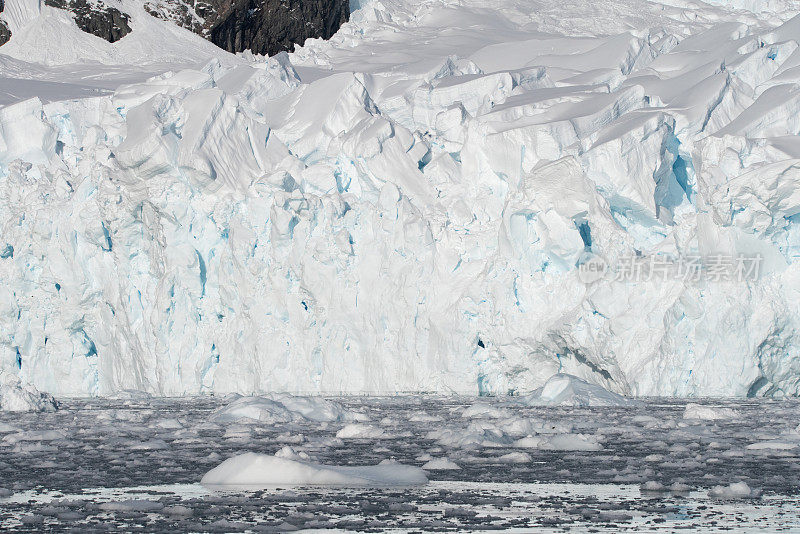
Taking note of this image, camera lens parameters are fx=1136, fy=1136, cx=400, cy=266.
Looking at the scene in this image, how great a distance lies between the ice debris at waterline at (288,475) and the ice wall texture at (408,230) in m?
10.00

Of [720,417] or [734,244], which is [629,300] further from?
[720,417]

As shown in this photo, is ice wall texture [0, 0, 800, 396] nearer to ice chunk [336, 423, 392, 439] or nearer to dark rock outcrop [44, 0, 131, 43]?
ice chunk [336, 423, 392, 439]

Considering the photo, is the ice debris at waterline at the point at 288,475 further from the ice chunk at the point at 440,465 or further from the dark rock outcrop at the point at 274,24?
the dark rock outcrop at the point at 274,24

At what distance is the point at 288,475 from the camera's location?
25.7ft

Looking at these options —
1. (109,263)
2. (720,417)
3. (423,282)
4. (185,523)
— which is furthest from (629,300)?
(185,523)

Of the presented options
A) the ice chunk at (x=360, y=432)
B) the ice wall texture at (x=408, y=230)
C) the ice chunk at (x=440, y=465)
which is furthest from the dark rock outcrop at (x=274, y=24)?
the ice chunk at (x=440, y=465)

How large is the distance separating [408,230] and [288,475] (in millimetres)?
11772

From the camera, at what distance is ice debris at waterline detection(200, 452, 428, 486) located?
304 inches

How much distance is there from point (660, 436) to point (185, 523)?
5.81 meters

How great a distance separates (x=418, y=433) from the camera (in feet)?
37.2

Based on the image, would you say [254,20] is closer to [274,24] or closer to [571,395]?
[274,24]

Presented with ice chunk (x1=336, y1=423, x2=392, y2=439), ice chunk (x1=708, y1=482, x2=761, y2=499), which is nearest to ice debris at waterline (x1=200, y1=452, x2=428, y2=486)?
ice chunk (x1=708, y1=482, x2=761, y2=499)

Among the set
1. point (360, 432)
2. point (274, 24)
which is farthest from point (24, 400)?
point (274, 24)

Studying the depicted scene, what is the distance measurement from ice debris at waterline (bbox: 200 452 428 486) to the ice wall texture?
1000 cm
